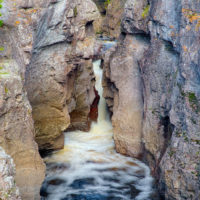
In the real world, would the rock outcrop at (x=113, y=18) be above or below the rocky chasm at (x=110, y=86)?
above

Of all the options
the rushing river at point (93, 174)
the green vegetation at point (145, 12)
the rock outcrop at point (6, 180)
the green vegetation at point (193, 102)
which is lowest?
the rushing river at point (93, 174)

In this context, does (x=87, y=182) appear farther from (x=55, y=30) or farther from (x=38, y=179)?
(x=55, y=30)

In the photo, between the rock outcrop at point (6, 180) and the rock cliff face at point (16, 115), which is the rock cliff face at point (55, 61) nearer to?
the rock cliff face at point (16, 115)

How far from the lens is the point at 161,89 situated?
33.4 feet

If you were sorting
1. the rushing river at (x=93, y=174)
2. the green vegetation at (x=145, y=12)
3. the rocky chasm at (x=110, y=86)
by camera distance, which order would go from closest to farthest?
1. the rocky chasm at (x=110, y=86)
2. the rushing river at (x=93, y=174)
3. the green vegetation at (x=145, y=12)

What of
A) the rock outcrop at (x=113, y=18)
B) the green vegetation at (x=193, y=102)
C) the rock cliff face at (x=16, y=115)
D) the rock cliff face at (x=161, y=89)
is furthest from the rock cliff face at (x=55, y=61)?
the rock outcrop at (x=113, y=18)

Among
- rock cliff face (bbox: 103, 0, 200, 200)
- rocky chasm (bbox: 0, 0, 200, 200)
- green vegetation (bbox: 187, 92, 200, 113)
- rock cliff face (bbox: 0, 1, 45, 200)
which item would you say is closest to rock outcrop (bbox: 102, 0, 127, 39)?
rocky chasm (bbox: 0, 0, 200, 200)

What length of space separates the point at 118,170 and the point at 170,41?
4412mm

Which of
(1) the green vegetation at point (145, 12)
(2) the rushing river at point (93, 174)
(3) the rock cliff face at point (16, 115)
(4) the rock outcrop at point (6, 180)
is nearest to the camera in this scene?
(4) the rock outcrop at point (6, 180)

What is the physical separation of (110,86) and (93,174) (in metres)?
4.43

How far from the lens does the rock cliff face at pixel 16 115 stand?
7102 millimetres

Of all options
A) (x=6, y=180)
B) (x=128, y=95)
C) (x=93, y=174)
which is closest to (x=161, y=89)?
(x=128, y=95)

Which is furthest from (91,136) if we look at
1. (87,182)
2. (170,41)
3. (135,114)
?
(170,41)

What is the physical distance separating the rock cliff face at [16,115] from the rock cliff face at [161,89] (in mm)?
3272
